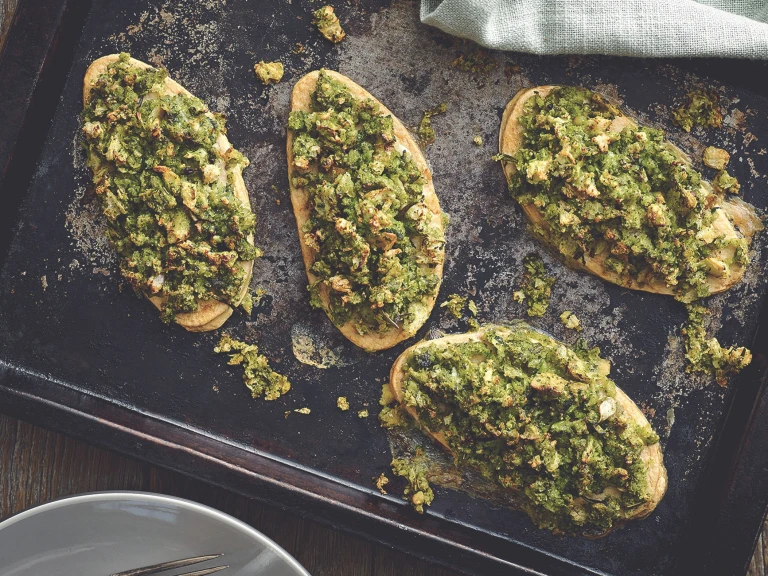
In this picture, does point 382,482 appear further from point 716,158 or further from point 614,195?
point 716,158

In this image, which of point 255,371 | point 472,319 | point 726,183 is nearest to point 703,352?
point 726,183

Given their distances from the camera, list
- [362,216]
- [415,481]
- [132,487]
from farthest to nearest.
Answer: [132,487], [415,481], [362,216]

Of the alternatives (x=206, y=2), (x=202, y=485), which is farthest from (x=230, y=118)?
(x=202, y=485)

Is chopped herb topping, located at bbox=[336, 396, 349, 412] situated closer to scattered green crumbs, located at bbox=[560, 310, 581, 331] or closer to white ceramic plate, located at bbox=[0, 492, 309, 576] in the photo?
white ceramic plate, located at bbox=[0, 492, 309, 576]

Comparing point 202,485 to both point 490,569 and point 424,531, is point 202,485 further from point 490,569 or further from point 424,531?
point 490,569

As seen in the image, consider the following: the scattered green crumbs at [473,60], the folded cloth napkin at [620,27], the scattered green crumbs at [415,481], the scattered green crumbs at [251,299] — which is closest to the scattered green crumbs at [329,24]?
the folded cloth napkin at [620,27]

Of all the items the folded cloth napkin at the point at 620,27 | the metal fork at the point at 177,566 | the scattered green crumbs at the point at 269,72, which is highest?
the folded cloth napkin at the point at 620,27

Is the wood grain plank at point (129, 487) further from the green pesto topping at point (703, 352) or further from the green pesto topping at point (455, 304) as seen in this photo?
the green pesto topping at point (703, 352)
